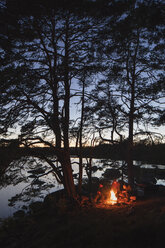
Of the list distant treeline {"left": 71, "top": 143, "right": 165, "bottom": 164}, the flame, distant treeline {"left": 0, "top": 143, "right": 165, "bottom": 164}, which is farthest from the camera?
distant treeline {"left": 71, "top": 143, "right": 165, "bottom": 164}

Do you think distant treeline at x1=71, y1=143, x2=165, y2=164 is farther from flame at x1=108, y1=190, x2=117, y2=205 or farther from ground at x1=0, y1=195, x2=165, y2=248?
ground at x1=0, y1=195, x2=165, y2=248

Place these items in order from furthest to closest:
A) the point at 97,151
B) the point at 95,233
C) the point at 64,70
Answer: the point at 97,151 < the point at 64,70 < the point at 95,233

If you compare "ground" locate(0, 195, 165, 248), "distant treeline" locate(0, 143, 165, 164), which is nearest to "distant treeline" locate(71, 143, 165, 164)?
"distant treeline" locate(0, 143, 165, 164)

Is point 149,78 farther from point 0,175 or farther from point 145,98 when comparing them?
point 0,175

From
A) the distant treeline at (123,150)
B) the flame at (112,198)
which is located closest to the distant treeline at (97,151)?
the distant treeline at (123,150)

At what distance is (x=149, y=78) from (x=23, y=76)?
6.44 meters

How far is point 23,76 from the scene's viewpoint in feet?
22.5

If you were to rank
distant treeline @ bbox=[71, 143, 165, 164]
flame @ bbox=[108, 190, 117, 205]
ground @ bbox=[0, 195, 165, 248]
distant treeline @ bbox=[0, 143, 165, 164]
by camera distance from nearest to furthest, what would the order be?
ground @ bbox=[0, 195, 165, 248], distant treeline @ bbox=[0, 143, 165, 164], flame @ bbox=[108, 190, 117, 205], distant treeline @ bbox=[71, 143, 165, 164]

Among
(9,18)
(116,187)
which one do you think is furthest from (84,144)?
(9,18)

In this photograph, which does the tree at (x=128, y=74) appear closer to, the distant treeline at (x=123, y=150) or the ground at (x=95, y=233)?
the distant treeline at (x=123, y=150)

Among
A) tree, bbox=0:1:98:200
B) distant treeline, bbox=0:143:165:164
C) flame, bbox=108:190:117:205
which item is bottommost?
flame, bbox=108:190:117:205

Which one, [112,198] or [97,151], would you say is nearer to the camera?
[112,198]

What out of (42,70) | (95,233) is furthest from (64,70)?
(95,233)

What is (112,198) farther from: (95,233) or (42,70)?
(42,70)
